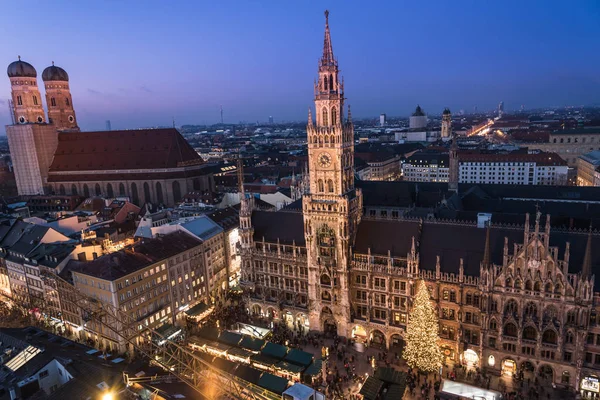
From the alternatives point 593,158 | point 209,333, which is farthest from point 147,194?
point 593,158

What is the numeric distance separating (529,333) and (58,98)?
183 metres

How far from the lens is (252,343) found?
202 ft

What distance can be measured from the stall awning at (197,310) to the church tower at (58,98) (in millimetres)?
128283

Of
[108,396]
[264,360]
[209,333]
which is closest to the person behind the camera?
[108,396]

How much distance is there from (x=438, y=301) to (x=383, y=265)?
903cm

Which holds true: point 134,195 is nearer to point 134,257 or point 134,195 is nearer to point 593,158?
point 134,257

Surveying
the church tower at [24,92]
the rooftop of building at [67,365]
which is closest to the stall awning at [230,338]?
the rooftop of building at [67,365]

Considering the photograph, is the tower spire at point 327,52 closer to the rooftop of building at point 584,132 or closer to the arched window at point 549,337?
the arched window at point 549,337

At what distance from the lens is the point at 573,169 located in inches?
7096

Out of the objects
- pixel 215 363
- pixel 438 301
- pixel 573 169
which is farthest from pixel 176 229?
pixel 573 169

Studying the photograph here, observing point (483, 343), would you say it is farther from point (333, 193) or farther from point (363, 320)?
point (333, 193)

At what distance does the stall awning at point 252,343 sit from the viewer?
2396 inches

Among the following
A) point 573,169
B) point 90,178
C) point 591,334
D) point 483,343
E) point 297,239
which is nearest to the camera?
point 591,334

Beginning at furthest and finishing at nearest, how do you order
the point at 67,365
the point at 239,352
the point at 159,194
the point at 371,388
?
the point at 159,194 < the point at 239,352 < the point at 371,388 < the point at 67,365
